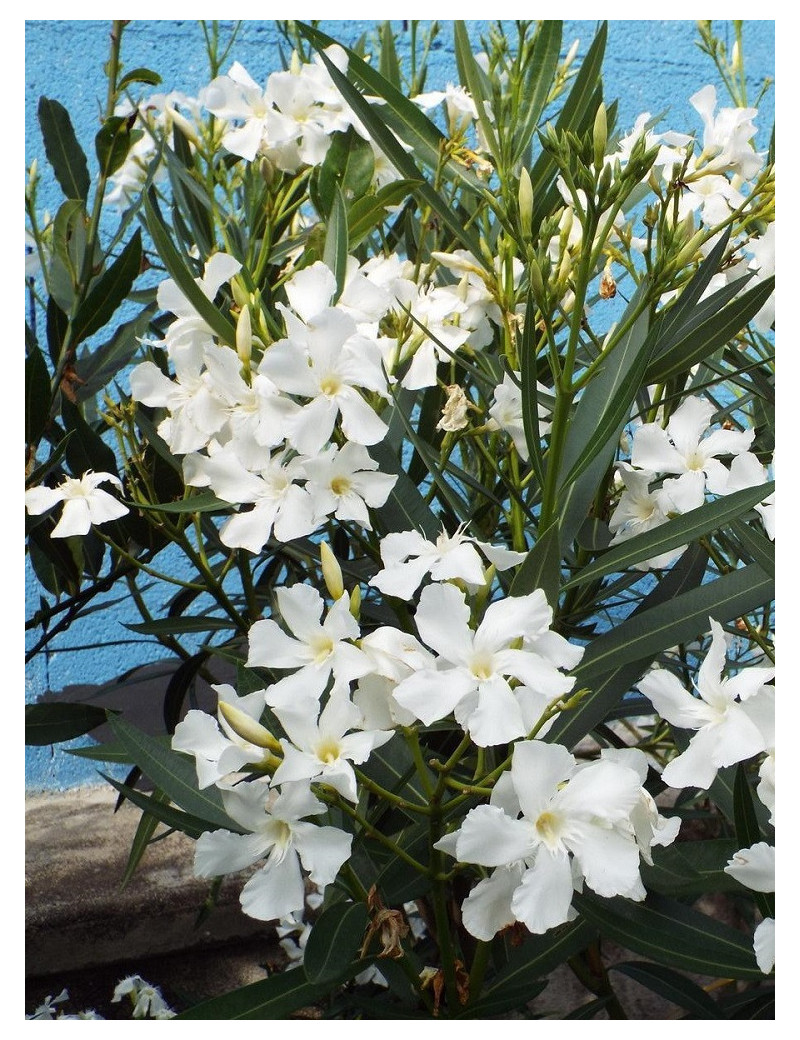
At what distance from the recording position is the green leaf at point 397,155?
0.70 metres

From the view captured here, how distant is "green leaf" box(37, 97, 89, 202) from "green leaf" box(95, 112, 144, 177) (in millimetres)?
58

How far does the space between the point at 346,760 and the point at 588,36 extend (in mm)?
1707

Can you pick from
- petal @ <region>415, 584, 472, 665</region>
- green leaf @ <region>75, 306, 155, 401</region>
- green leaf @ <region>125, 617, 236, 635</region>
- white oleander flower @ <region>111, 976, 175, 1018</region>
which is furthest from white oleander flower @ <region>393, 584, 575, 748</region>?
white oleander flower @ <region>111, 976, 175, 1018</region>

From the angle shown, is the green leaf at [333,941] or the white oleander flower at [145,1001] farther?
the white oleander flower at [145,1001]

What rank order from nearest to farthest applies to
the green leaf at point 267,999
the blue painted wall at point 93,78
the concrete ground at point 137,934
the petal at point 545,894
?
1. the petal at point 545,894
2. the green leaf at point 267,999
3. the concrete ground at point 137,934
4. the blue painted wall at point 93,78

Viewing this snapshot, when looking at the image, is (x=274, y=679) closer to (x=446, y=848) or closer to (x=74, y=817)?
(x=446, y=848)

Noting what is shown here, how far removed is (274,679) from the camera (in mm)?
712

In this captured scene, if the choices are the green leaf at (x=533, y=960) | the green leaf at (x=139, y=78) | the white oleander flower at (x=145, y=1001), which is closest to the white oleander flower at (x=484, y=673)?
the green leaf at (x=533, y=960)

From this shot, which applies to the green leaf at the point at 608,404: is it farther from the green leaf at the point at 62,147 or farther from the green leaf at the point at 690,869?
the green leaf at the point at 62,147

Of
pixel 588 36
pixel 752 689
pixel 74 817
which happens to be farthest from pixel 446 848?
pixel 588 36

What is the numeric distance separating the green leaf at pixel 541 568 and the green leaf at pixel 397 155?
0.87 ft

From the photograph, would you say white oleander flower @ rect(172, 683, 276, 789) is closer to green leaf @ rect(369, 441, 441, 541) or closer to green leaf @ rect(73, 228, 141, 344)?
green leaf @ rect(369, 441, 441, 541)

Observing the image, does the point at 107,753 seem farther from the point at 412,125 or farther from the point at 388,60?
the point at 388,60

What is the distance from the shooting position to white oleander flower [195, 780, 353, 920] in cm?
54
